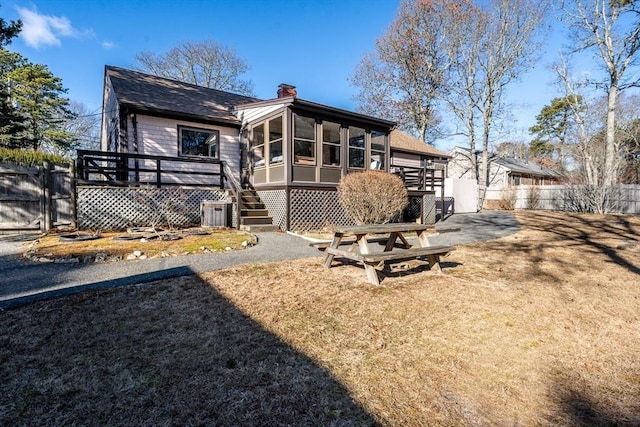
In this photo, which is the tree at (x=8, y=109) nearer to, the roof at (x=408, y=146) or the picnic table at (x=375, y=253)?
the roof at (x=408, y=146)

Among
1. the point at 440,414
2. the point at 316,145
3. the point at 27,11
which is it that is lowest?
the point at 440,414

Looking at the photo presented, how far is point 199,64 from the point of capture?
30.2 m

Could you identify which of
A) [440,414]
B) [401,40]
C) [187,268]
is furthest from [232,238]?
[401,40]

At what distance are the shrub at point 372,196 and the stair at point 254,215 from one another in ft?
9.17

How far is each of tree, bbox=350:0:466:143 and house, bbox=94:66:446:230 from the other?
14.5 m

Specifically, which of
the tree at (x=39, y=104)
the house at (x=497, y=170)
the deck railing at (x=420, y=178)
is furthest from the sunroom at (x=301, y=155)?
the tree at (x=39, y=104)

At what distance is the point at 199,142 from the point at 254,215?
13.8 feet

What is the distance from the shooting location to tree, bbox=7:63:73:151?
22594mm

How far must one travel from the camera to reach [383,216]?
8.61m

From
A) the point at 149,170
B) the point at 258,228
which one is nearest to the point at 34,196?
the point at 149,170

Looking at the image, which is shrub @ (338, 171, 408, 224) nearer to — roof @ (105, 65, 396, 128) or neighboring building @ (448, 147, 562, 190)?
roof @ (105, 65, 396, 128)

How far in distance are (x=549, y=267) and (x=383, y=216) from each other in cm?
388

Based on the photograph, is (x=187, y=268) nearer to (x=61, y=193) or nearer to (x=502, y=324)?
(x=502, y=324)

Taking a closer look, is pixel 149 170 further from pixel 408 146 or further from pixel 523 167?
pixel 523 167
